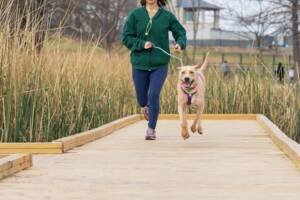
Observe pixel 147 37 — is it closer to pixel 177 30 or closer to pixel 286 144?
pixel 177 30

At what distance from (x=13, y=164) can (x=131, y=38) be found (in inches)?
154

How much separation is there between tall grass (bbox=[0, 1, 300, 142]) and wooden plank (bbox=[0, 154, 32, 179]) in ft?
5.56

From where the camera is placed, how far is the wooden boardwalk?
535 cm

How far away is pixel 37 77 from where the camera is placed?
8703 mm

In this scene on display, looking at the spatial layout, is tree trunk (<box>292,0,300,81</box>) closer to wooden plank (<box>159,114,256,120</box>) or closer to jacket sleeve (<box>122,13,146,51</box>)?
wooden plank (<box>159,114,256,120</box>)

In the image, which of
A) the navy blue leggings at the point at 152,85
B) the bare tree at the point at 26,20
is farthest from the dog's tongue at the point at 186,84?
the bare tree at the point at 26,20

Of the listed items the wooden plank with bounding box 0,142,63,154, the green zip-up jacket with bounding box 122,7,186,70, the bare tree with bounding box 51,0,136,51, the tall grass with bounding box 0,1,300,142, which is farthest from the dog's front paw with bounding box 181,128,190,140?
the bare tree with bounding box 51,0,136,51

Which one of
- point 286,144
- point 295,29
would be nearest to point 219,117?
point 286,144

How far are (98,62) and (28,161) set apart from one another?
7.59 meters

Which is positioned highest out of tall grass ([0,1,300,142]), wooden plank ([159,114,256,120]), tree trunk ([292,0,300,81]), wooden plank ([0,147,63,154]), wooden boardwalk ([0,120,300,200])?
tree trunk ([292,0,300,81])

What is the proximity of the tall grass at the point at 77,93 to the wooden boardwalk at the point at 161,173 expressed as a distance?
660 millimetres

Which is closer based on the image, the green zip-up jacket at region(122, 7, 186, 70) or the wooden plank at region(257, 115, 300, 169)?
the wooden plank at region(257, 115, 300, 169)

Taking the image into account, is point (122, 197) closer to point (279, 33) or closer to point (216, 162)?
point (216, 162)

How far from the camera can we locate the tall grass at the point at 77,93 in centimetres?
838
